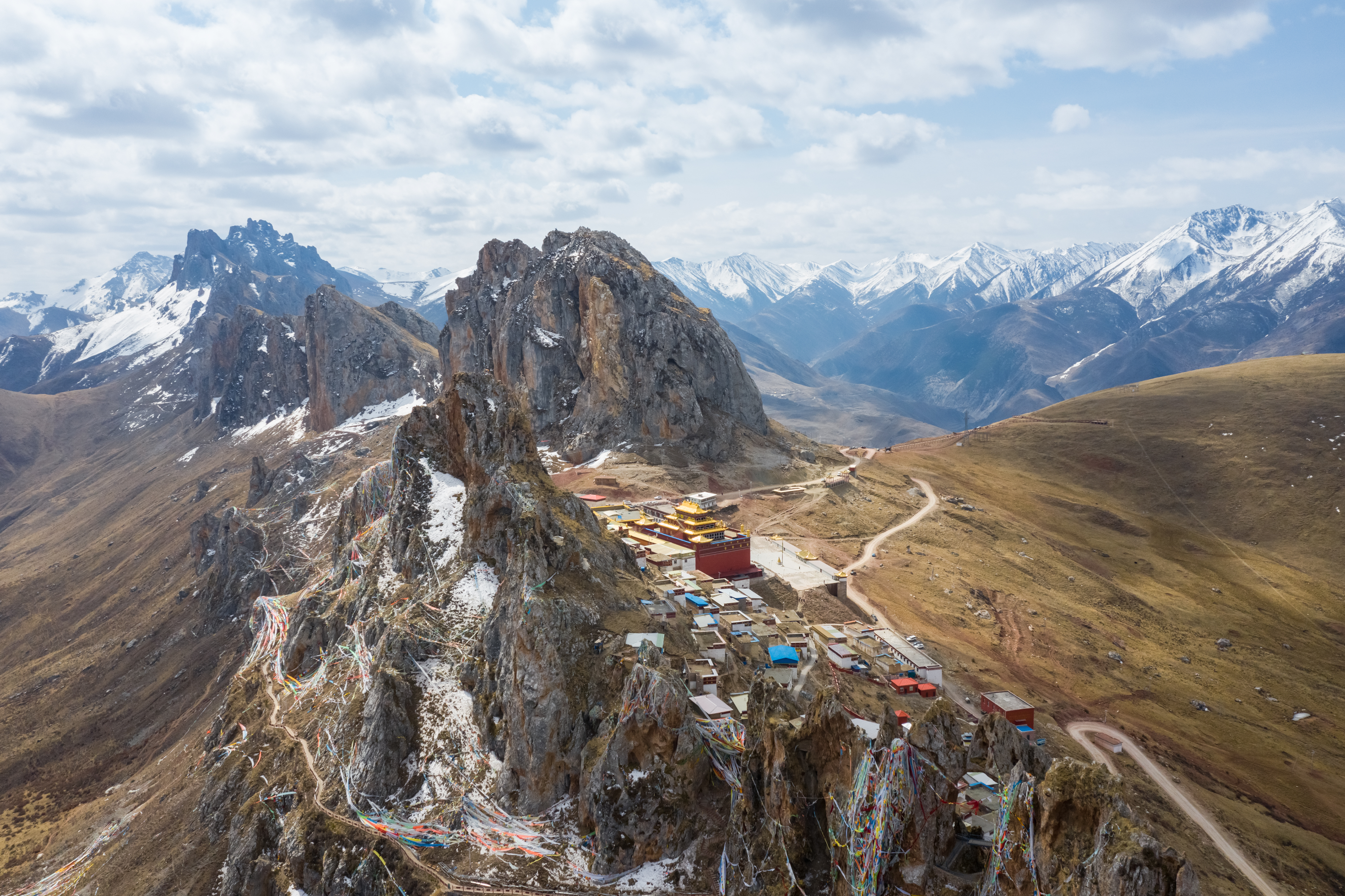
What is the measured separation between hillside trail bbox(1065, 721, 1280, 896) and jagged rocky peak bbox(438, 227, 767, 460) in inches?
2811

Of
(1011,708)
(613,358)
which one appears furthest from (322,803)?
(613,358)

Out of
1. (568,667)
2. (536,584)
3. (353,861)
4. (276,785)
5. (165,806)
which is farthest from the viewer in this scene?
(165,806)

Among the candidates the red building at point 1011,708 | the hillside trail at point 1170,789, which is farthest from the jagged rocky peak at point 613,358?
the hillside trail at point 1170,789

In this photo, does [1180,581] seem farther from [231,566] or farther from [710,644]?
[231,566]

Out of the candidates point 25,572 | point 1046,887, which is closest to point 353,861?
point 1046,887

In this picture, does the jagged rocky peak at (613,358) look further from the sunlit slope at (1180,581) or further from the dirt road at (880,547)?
the dirt road at (880,547)

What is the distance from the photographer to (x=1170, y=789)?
51.2 metres

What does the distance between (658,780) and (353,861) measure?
1786cm

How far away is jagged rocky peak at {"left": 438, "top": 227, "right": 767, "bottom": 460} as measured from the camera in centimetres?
12231

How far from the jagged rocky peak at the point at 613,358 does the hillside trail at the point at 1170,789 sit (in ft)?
234

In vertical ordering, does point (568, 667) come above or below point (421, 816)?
above

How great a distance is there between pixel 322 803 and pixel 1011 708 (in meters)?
46.0

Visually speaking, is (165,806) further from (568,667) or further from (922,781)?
(922,781)

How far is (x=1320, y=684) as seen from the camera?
76750 millimetres
